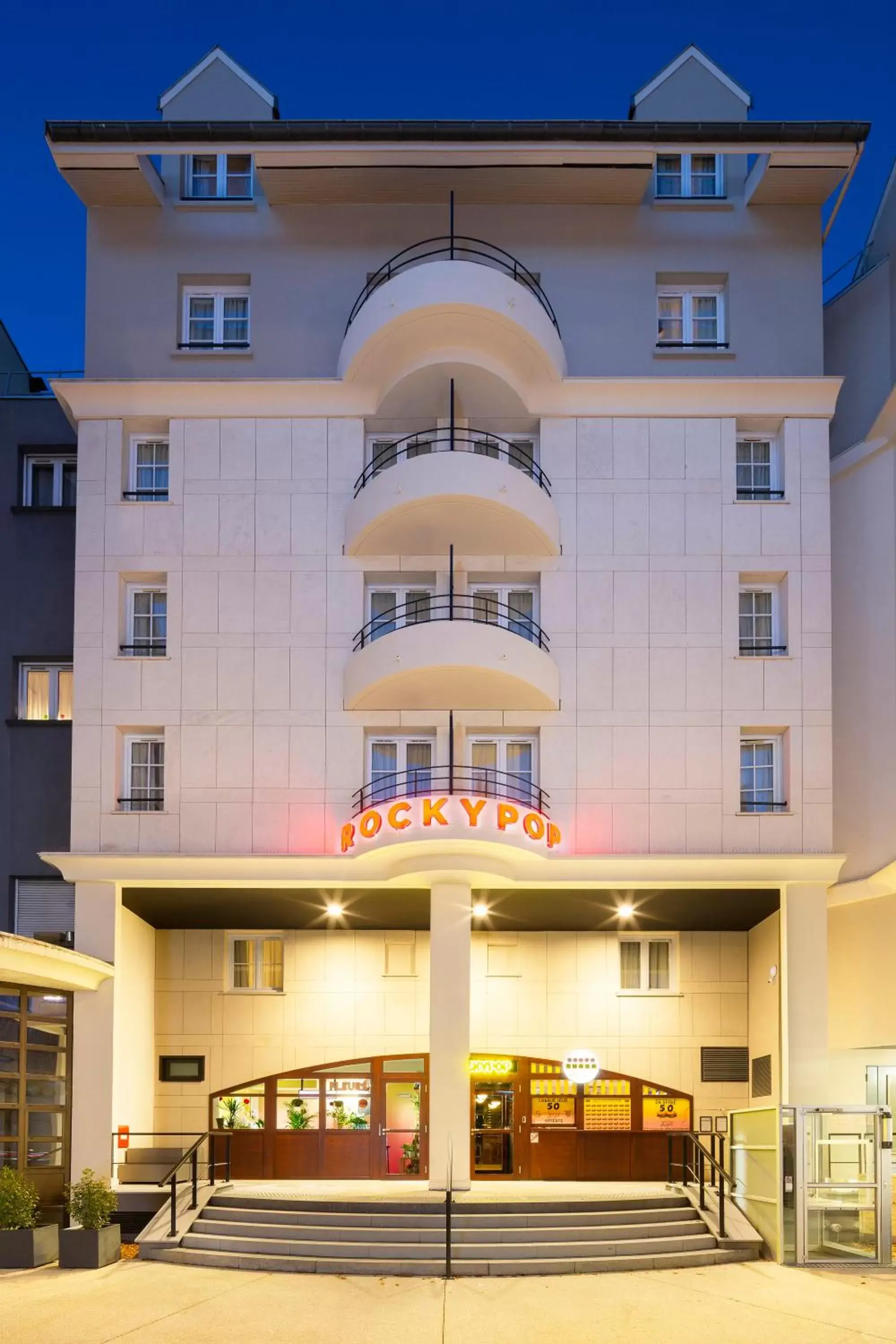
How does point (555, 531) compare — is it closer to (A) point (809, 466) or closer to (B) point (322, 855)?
(A) point (809, 466)

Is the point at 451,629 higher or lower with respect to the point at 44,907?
higher

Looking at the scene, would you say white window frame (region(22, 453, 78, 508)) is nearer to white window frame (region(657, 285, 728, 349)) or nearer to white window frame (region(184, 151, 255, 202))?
white window frame (region(184, 151, 255, 202))

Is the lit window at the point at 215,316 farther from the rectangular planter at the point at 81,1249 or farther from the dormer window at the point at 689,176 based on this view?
the rectangular planter at the point at 81,1249

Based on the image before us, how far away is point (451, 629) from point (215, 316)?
8.30m

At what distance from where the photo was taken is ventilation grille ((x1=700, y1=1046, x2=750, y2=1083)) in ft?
94.0

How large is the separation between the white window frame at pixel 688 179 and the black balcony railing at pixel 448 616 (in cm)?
878

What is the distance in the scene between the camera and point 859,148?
27469 mm

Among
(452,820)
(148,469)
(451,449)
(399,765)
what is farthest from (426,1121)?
(148,469)

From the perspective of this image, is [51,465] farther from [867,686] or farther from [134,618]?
[867,686]

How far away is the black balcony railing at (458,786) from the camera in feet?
86.5

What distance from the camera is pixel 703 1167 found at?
76.6 ft

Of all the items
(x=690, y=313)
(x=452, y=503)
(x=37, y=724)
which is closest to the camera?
(x=452, y=503)

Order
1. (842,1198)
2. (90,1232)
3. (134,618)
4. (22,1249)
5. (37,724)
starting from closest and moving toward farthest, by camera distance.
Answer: (22,1249)
(90,1232)
(842,1198)
(134,618)
(37,724)

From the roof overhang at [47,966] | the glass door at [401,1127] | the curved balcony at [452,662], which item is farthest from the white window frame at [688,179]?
the glass door at [401,1127]
